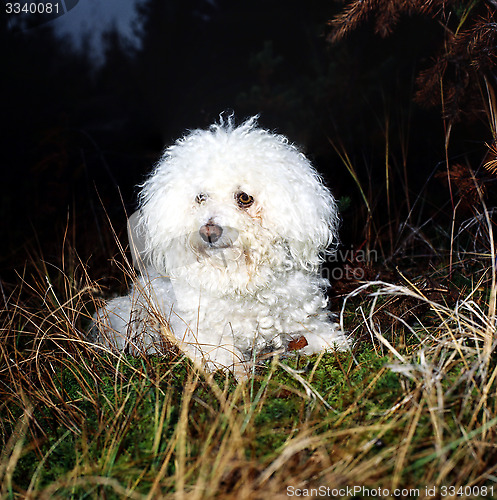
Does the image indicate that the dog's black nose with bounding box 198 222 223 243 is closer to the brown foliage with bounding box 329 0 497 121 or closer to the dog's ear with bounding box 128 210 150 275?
the dog's ear with bounding box 128 210 150 275

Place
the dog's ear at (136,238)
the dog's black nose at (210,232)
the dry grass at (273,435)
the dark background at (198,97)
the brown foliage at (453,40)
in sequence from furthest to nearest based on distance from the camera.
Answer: the dark background at (198,97) → the dog's ear at (136,238) → the brown foliage at (453,40) → the dog's black nose at (210,232) → the dry grass at (273,435)

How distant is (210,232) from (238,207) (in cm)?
22

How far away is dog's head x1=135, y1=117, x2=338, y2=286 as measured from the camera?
2.15 m

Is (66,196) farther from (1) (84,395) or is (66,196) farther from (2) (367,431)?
(2) (367,431)

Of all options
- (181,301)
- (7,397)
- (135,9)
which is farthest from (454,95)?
(135,9)

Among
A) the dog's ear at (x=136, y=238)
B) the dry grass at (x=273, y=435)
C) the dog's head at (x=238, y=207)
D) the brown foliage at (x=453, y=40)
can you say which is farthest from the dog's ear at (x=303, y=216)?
the brown foliage at (x=453, y=40)

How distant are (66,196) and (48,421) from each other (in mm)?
2953

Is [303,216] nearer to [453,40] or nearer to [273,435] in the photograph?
[273,435]

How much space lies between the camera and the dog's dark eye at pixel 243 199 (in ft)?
7.25

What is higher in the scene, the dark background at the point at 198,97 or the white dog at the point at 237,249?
the dark background at the point at 198,97

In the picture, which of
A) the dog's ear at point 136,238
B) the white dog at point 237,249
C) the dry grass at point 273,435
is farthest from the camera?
the dog's ear at point 136,238

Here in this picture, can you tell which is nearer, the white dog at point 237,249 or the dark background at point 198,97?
the white dog at point 237,249

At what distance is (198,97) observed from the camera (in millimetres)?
4789

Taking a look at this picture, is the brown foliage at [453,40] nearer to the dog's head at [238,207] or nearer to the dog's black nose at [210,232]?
the dog's head at [238,207]
